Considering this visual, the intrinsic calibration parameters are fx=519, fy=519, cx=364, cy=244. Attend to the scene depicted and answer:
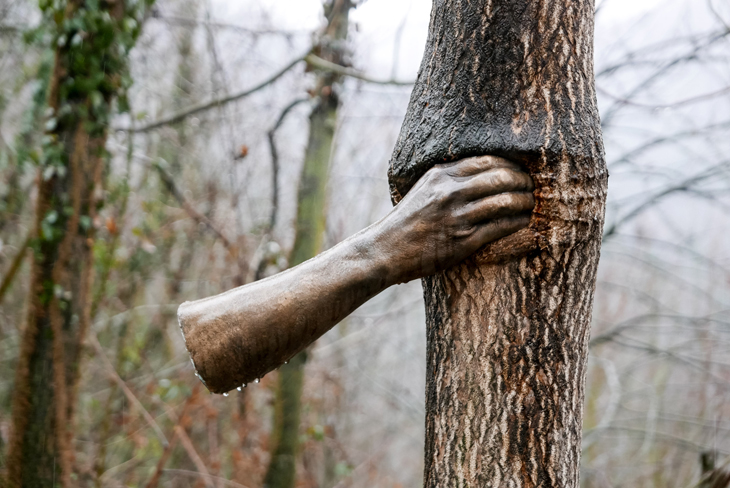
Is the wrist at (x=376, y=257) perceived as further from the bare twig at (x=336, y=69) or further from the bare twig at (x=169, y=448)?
the bare twig at (x=169, y=448)

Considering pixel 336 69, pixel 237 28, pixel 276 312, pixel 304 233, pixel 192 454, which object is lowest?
pixel 192 454

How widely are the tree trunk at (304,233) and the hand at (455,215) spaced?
3.22 m

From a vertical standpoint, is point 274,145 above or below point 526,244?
above

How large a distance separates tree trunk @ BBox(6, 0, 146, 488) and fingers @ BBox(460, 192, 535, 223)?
7.85ft

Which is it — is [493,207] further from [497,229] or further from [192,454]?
[192,454]

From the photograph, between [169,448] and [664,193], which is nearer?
[169,448]

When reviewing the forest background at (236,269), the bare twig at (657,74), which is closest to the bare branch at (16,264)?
the forest background at (236,269)

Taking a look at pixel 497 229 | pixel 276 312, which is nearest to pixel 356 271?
pixel 276 312

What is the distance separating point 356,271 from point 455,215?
24 cm

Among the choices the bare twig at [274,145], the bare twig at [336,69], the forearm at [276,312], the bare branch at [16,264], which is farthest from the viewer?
the bare twig at [274,145]

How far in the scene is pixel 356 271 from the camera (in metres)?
1.07

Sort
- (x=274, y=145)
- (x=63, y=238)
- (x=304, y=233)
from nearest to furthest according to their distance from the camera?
1. (x=63, y=238)
2. (x=274, y=145)
3. (x=304, y=233)

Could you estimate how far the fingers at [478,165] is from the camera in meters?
1.09

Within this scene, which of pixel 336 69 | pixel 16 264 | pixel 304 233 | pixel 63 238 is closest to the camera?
pixel 63 238
